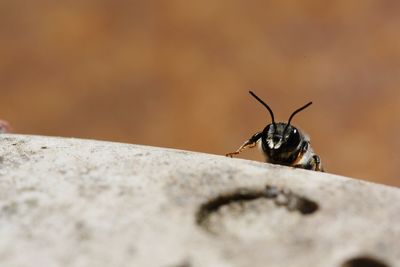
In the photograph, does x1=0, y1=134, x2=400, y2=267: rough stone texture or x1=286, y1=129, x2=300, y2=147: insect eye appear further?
x1=286, y1=129, x2=300, y2=147: insect eye

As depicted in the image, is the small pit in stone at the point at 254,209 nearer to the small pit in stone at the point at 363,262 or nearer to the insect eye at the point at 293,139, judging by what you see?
the small pit in stone at the point at 363,262

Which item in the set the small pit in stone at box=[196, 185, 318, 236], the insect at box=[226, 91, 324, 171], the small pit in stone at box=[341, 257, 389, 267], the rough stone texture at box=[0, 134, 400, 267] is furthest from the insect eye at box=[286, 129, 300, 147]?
the small pit in stone at box=[341, 257, 389, 267]

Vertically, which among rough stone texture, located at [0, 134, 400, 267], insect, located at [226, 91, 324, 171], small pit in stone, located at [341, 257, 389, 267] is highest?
insect, located at [226, 91, 324, 171]

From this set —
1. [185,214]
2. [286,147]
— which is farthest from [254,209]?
[286,147]

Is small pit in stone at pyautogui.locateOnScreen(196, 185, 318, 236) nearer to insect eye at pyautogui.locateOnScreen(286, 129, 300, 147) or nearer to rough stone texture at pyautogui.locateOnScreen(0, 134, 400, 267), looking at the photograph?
rough stone texture at pyautogui.locateOnScreen(0, 134, 400, 267)

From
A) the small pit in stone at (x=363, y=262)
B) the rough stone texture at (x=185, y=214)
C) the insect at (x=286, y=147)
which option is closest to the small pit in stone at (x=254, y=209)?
the rough stone texture at (x=185, y=214)

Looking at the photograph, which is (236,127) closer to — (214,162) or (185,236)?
(214,162)
